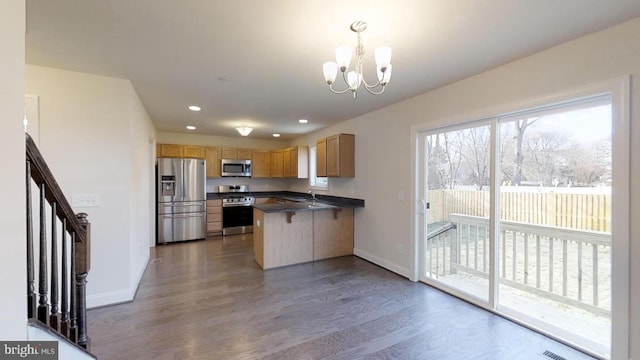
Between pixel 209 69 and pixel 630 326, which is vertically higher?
pixel 209 69

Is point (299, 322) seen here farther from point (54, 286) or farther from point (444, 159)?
point (444, 159)

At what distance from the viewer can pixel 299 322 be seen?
8.31 ft

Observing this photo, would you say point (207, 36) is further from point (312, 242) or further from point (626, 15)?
point (312, 242)

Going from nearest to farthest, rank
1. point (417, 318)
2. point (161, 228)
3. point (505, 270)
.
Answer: point (417, 318)
point (505, 270)
point (161, 228)

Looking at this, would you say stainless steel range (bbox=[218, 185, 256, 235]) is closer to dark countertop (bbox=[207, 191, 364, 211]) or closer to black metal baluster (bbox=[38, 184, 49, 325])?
dark countertop (bbox=[207, 191, 364, 211])

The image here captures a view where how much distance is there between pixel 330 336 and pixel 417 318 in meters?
0.92

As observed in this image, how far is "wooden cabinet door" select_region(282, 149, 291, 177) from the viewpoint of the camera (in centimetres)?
675

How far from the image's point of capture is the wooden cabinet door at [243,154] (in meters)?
6.80

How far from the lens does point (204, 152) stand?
6.37 metres

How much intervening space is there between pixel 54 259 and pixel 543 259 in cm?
375

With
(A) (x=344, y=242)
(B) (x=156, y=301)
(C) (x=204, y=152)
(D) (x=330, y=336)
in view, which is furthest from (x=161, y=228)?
(D) (x=330, y=336)

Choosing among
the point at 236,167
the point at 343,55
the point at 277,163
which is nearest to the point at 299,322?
the point at 343,55

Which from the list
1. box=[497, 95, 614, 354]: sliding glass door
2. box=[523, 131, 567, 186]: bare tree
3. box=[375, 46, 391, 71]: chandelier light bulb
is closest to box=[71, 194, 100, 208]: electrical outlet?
Result: box=[375, 46, 391, 71]: chandelier light bulb

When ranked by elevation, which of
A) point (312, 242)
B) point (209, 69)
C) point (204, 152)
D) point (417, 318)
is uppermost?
point (209, 69)
